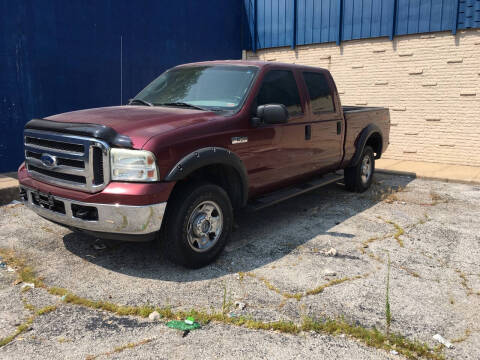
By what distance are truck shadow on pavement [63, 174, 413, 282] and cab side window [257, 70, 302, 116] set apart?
1.48 m

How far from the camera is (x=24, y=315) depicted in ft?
10.6

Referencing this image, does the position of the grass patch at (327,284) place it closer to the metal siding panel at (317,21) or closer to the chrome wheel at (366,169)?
the chrome wheel at (366,169)

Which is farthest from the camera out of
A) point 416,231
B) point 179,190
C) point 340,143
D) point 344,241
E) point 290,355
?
point 340,143

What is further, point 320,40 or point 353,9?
point 320,40

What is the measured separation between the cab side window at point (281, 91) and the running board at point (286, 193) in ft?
3.25

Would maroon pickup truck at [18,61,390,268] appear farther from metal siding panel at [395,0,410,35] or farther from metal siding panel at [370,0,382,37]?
metal siding panel at [370,0,382,37]

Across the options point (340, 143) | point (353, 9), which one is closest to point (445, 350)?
point (340, 143)

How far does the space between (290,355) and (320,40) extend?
10.7 meters

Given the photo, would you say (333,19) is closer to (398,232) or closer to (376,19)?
(376,19)

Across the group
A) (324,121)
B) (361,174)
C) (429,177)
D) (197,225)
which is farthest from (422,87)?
(197,225)

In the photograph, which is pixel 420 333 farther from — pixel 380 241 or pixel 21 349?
pixel 21 349

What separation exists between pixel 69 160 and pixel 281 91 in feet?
8.59

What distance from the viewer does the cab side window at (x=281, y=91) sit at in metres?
4.87

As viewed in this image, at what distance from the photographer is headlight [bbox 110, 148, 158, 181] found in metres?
3.50
